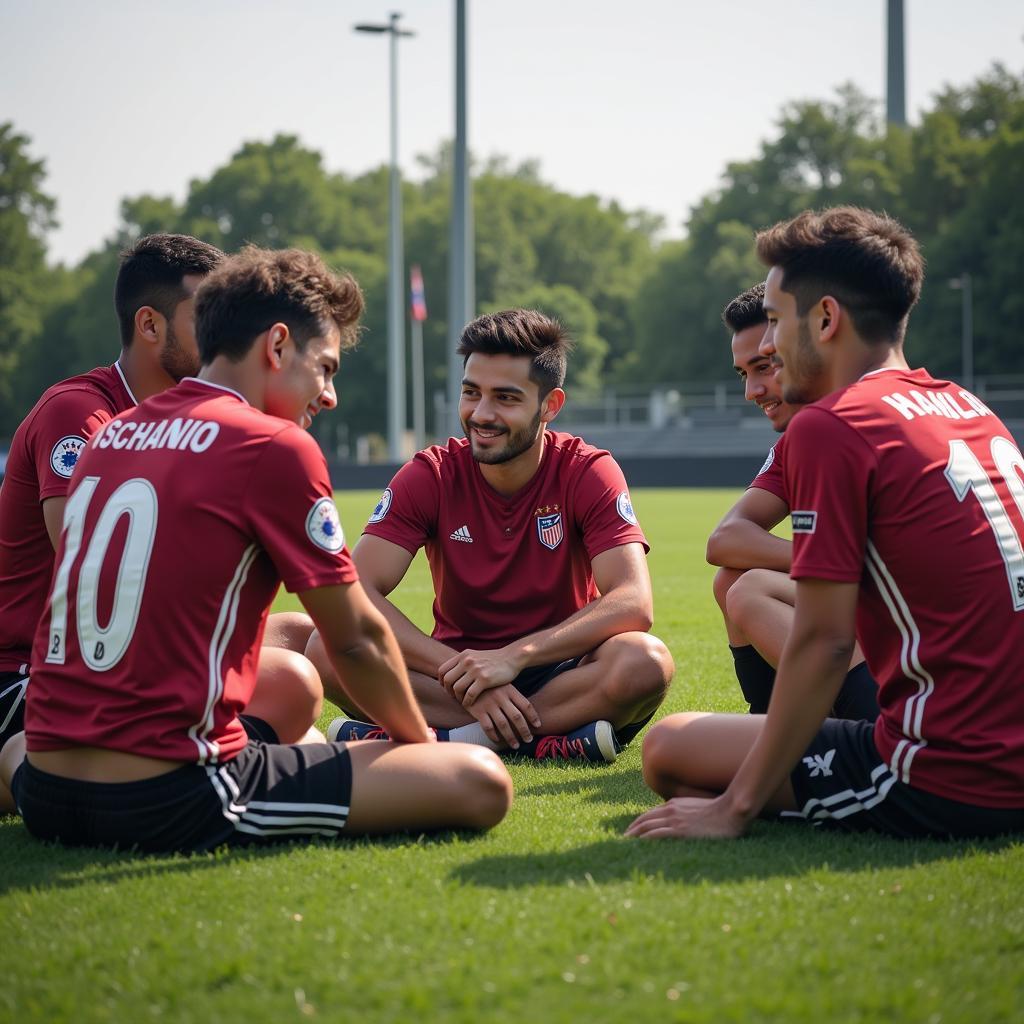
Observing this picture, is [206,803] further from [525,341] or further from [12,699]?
[525,341]

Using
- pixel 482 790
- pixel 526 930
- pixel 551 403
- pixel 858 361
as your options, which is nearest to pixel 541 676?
pixel 551 403

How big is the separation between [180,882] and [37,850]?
2.26 feet

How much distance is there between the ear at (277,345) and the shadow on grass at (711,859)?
65.2 inches

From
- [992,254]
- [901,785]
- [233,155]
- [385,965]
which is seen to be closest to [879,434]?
[901,785]

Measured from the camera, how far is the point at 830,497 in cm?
393

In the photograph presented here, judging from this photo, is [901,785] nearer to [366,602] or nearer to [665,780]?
[665,780]

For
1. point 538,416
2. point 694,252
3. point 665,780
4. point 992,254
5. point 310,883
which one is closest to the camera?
point 310,883

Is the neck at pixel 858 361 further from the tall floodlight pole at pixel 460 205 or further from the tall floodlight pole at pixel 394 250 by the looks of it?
the tall floodlight pole at pixel 394 250

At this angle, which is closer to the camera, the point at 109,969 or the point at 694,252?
the point at 109,969

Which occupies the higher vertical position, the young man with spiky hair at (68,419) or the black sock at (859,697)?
the young man with spiky hair at (68,419)

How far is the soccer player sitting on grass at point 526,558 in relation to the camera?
6.02 m

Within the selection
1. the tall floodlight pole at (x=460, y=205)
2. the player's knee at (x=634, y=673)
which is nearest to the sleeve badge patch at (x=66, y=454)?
the player's knee at (x=634, y=673)

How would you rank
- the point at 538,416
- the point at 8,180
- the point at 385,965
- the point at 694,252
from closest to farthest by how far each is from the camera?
the point at 385,965 < the point at 538,416 < the point at 694,252 < the point at 8,180

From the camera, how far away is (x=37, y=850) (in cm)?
430
